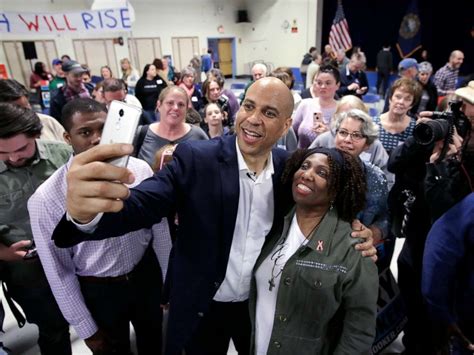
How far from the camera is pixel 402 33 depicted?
478 inches

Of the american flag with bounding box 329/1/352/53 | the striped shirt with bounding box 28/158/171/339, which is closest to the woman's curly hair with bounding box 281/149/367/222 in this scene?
the striped shirt with bounding box 28/158/171/339

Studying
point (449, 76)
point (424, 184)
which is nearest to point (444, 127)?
point (424, 184)

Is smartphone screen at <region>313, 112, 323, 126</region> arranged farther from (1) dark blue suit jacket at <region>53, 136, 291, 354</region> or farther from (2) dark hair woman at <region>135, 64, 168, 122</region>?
(2) dark hair woman at <region>135, 64, 168, 122</region>

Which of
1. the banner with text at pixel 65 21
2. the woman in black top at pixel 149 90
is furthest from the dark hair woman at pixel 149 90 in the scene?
the banner with text at pixel 65 21

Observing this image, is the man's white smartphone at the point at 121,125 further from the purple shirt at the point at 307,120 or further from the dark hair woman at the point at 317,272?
the purple shirt at the point at 307,120

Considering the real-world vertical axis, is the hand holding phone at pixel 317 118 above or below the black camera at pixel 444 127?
below

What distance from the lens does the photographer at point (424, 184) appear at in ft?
4.48

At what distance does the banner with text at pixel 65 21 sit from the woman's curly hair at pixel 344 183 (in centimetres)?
525

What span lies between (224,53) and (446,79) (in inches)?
460

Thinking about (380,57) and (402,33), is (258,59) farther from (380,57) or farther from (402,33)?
(380,57)

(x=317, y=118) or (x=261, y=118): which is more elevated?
(x=261, y=118)

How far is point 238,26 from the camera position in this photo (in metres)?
15.6

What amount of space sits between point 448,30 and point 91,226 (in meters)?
14.0

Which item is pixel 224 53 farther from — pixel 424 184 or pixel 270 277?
pixel 270 277
